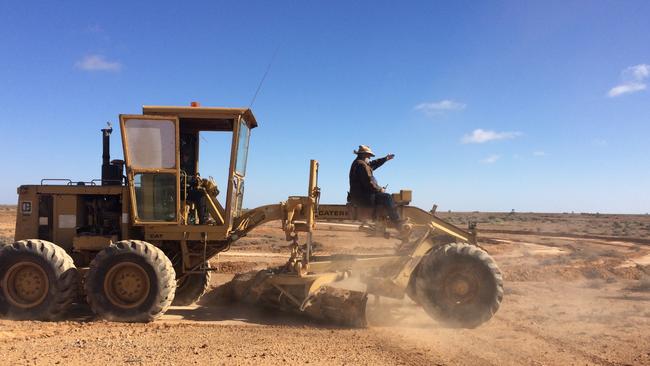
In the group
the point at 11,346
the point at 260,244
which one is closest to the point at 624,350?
the point at 11,346

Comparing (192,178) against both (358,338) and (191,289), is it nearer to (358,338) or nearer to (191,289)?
(191,289)

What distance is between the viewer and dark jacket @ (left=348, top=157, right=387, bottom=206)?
8.45 meters

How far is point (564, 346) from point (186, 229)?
596 cm

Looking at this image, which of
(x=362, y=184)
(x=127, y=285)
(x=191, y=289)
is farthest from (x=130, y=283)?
(x=362, y=184)

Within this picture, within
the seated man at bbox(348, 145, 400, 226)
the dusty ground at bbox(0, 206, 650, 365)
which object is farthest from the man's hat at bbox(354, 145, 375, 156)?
the dusty ground at bbox(0, 206, 650, 365)

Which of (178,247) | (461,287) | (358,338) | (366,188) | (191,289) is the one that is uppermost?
(366,188)

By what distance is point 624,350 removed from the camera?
6.53 m

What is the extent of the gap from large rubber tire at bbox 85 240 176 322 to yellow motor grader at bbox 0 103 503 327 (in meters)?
0.02

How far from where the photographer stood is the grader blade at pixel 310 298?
301 inches

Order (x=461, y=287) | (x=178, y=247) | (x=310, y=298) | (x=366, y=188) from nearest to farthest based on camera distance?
(x=310, y=298) < (x=461, y=287) < (x=366, y=188) < (x=178, y=247)

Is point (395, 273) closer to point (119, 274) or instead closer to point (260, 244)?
point (119, 274)

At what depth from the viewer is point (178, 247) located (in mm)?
8758

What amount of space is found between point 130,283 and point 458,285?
5158 mm

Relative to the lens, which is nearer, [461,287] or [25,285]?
[25,285]
